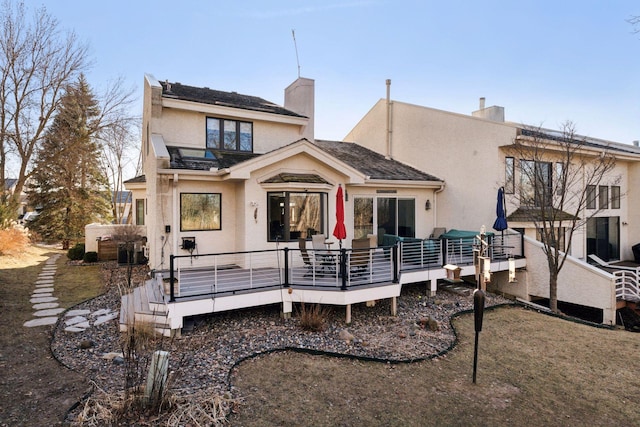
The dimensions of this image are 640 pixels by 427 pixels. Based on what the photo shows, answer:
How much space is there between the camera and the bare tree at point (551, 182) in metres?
12.3

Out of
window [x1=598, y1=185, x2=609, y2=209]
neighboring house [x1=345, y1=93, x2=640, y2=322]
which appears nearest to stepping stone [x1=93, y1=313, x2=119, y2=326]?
neighboring house [x1=345, y1=93, x2=640, y2=322]

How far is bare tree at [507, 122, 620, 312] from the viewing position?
1233 cm

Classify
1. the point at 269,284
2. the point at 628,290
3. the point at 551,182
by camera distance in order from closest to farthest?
the point at 269,284, the point at 628,290, the point at 551,182

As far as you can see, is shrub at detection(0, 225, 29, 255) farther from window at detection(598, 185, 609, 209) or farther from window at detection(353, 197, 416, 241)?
window at detection(598, 185, 609, 209)

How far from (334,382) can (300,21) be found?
52.3ft

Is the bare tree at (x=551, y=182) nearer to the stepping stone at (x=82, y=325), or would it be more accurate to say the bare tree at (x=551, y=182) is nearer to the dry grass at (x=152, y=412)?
the dry grass at (x=152, y=412)

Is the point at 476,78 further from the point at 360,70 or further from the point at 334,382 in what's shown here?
the point at 334,382

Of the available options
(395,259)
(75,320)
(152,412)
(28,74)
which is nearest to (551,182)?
(395,259)

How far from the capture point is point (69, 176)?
26984mm

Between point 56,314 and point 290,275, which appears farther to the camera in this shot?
point 290,275

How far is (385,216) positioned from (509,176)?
18.9 ft

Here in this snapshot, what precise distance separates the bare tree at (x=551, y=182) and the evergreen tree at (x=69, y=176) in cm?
2785

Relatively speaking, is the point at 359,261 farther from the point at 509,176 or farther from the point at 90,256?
the point at 90,256

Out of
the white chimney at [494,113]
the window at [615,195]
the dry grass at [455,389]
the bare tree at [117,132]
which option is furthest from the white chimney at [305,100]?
the bare tree at [117,132]
